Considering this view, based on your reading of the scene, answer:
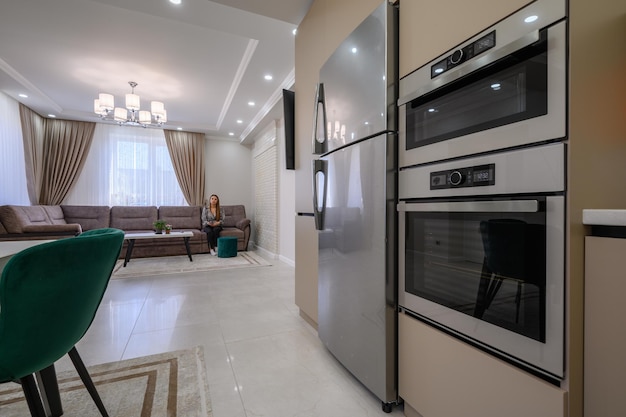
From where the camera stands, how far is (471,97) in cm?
93

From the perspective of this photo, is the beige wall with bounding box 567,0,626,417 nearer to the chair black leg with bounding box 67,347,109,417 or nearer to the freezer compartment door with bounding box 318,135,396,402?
the freezer compartment door with bounding box 318,135,396,402

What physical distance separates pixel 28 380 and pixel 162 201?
618 cm

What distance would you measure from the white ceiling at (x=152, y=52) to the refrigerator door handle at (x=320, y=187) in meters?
1.28

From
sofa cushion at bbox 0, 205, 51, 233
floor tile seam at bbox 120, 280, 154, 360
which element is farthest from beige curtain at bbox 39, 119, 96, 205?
floor tile seam at bbox 120, 280, 154, 360

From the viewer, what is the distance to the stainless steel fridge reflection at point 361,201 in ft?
4.05

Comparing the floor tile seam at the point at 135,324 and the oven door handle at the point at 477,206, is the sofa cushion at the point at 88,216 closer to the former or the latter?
the floor tile seam at the point at 135,324

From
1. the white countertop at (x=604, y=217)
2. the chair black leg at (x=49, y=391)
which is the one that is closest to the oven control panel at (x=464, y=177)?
the white countertop at (x=604, y=217)

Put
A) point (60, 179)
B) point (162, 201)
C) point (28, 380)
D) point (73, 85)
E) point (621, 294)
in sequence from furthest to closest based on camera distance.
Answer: point (162, 201) < point (60, 179) < point (73, 85) < point (28, 380) < point (621, 294)

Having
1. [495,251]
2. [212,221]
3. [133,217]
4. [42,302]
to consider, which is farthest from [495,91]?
[133,217]

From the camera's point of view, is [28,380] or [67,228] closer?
[28,380]

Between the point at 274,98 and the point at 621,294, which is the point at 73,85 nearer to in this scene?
the point at 274,98

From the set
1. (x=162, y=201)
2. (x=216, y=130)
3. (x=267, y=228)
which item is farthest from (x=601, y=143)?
(x=162, y=201)

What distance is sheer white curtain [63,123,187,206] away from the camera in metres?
5.94

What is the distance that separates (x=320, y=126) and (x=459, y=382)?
148 cm
